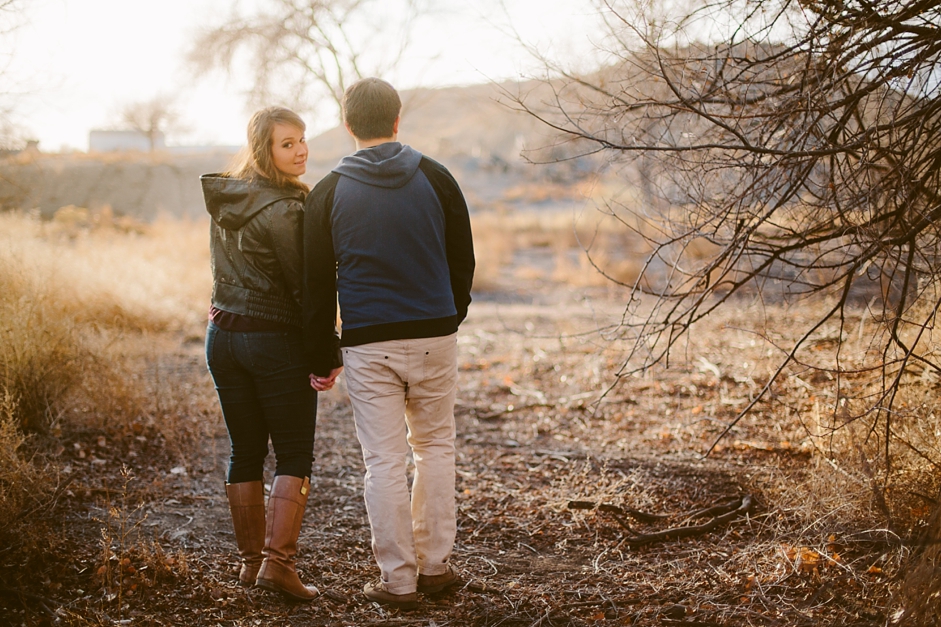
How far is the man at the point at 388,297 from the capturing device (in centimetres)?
279

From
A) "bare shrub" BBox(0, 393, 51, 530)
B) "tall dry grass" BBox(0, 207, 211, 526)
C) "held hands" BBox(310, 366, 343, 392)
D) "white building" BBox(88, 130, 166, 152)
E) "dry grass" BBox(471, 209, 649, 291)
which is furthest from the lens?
"white building" BBox(88, 130, 166, 152)

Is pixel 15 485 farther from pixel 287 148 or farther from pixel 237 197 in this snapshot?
pixel 287 148

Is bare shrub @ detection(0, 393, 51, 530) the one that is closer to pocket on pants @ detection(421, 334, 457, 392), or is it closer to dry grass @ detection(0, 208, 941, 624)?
dry grass @ detection(0, 208, 941, 624)

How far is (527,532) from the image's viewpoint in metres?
3.90

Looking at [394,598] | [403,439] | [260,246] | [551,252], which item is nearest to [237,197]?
[260,246]

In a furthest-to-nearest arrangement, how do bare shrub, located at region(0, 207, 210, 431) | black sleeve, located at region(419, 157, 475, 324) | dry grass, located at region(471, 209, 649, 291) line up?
1. dry grass, located at region(471, 209, 649, 291)
2. bare shrub, located at region(0, 207, 210, 431)
3. black sleeve, located at region(419, 157, 475, 324)

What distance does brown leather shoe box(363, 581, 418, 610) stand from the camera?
2.90 m

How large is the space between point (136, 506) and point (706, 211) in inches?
136

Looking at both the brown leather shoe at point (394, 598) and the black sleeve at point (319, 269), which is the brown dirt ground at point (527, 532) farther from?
the black sleeve at point (319, 269)

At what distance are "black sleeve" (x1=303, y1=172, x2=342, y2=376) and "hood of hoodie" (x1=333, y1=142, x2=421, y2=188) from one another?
74 millimetres

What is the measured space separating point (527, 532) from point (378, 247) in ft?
6.34

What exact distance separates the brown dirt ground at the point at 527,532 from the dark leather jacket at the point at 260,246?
1.02 meters

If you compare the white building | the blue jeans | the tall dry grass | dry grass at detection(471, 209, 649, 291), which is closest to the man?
the blue jeans

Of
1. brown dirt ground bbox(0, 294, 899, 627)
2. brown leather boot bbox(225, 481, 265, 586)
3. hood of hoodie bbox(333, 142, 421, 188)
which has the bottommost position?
brown dirt ground bbox(0, 294, 899, 627)
